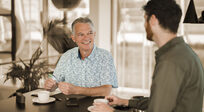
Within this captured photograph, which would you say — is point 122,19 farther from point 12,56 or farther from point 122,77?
point 12,56

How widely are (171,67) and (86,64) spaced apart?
1.50m

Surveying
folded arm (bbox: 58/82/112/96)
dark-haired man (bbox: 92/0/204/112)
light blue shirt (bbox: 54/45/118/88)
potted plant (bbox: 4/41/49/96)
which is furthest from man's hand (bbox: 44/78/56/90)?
potted plant (bbox: 4/41/49/96)

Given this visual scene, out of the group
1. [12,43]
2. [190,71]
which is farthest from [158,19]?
[12,43]

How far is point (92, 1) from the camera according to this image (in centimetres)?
521

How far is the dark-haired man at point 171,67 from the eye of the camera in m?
1.29

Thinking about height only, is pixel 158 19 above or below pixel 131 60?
above

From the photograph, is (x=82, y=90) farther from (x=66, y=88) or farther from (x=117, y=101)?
(x=117, y=101)

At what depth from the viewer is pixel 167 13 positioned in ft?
4.78

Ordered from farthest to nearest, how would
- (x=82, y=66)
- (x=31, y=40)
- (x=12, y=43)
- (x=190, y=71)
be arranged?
1. (x=31, y=40)
2. (x=12, y=43)
3. (x=82, y=66)
4. (x=190, y=71)

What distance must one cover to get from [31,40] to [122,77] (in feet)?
7.32

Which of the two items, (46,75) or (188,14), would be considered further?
(46,75)

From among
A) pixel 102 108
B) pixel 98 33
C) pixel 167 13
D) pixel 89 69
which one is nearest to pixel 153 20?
pixel 167 13

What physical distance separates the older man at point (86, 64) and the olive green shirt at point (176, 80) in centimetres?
120

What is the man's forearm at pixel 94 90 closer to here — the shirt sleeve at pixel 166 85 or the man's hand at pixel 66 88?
the man's hand at pixel 66 88
